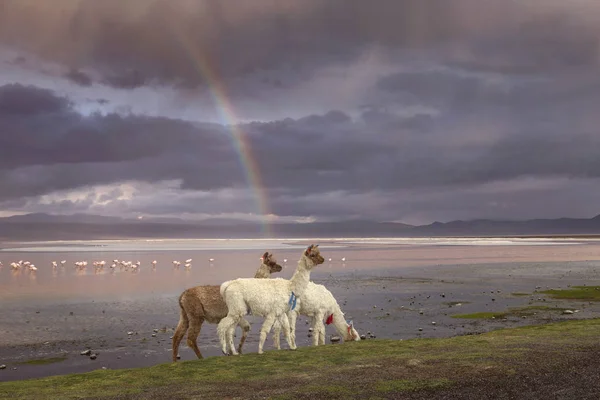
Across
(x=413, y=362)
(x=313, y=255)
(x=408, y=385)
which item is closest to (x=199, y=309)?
(x=313, y=255)

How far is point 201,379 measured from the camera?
14.0 metres

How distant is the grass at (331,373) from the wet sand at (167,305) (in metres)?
3.69

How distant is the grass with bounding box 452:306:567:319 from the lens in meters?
27.1

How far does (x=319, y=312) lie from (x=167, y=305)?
13.5 metres

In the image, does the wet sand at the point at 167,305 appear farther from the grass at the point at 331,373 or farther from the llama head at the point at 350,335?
the grass at the point at 331,373

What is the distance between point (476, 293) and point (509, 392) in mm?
25240

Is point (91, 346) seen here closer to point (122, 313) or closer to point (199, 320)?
point (199, 320)

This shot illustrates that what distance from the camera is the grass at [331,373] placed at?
12461mm

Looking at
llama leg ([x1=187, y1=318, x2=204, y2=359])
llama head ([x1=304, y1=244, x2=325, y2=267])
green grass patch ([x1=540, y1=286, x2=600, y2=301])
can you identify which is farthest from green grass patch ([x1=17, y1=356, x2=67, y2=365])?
green grass patch ([x1=540, y1=286, x2=600, y2=301])

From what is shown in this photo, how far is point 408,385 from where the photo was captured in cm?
1252

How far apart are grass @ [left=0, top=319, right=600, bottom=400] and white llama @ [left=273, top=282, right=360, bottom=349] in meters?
2.14

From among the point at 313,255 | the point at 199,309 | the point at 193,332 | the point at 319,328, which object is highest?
the point at 313,255

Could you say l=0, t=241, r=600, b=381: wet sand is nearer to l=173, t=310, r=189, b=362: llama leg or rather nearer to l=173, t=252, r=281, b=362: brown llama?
l=173, t=310, r=189, b=362: llama leg

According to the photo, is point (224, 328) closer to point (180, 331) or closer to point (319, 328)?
point (180, 331)
